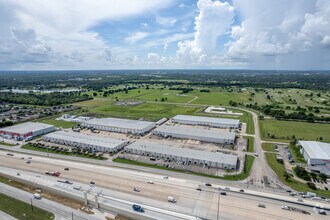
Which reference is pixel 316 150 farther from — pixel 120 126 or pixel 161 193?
pixel 120 126

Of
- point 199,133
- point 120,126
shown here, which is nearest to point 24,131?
point 120,126

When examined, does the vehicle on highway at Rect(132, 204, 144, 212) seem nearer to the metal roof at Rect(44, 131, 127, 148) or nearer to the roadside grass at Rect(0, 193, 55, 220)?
the roadside grass at Rect(0, 193, 55, 220)

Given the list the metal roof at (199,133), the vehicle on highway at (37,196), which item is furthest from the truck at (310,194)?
the vehicle on highway at (37,196)

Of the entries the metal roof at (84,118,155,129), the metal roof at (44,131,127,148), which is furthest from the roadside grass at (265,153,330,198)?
the metal roof at (84,118,155,129)

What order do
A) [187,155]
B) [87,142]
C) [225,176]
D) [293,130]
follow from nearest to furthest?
[225,176], [187,155], [87,142], [293,130]

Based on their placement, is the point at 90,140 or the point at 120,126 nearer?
the point at 90,140

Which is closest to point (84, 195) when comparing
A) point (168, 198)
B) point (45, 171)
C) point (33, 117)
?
point (168, 198)
